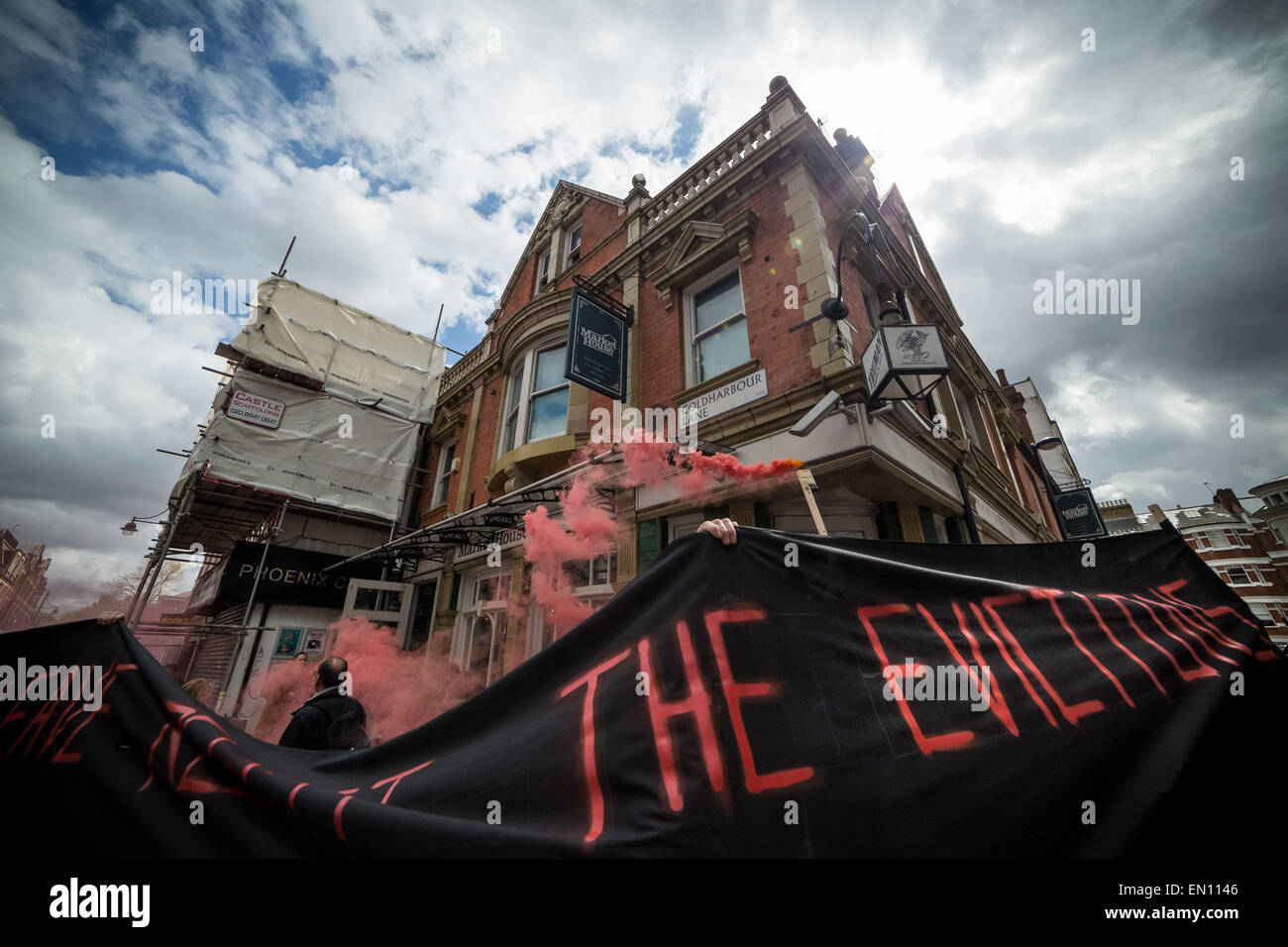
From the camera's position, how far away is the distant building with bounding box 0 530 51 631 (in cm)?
4838

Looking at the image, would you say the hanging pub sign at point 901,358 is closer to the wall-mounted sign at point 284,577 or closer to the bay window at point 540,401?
the bay window at point 540,401

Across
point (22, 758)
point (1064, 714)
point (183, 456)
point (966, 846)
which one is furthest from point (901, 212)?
point (183, 456)

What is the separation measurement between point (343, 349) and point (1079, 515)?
22416 mm

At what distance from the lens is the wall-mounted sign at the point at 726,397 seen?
6281 mm

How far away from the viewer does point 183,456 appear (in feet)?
41.2

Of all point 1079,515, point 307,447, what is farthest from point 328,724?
point 1079,515

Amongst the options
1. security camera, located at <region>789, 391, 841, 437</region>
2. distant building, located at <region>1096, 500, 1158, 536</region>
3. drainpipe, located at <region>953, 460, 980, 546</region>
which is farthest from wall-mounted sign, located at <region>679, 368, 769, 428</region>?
distant building, located at <region>1096, 500, 1158, 536</region>

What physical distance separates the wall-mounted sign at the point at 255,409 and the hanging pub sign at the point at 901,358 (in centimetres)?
1433

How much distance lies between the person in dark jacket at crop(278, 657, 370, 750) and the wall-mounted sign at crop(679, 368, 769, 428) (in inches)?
204

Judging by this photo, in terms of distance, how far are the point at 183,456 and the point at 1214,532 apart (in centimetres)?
6681

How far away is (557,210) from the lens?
13258 millimetres

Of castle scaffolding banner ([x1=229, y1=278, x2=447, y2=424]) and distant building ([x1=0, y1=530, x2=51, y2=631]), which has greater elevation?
castle scaffolding banner ([x1=229, y1=278, x2=447, y2=424])

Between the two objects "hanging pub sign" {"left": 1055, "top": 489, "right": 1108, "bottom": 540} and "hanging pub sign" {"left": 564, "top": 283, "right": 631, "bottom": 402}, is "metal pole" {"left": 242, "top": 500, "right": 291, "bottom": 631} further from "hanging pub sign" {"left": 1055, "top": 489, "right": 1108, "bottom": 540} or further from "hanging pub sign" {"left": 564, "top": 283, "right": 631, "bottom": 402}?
"hanging pub sign" {"left": 1055, "top": 489, "right": 1108, "bottom": 540}
